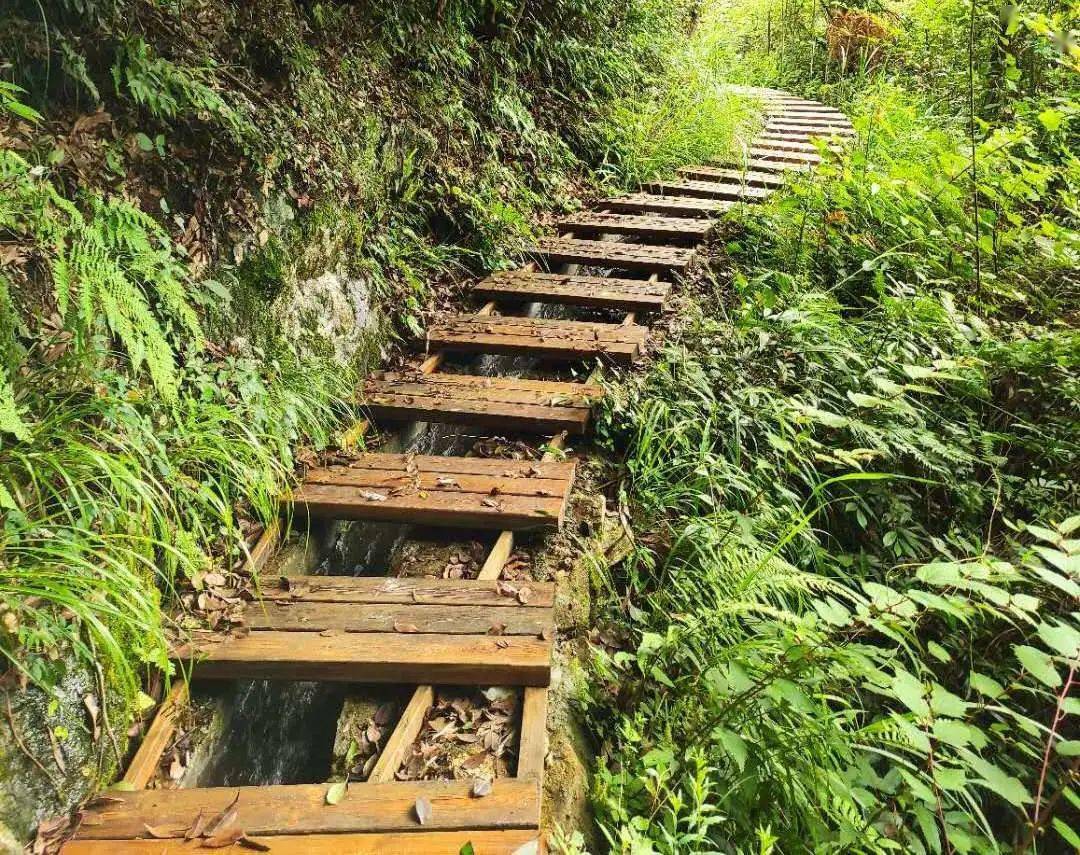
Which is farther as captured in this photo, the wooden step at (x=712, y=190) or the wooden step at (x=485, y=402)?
the wooden step at (x=712, y=190)

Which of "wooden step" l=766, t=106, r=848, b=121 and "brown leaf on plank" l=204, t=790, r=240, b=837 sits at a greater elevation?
"wooden step" l=766, t=106, r=848, b=121

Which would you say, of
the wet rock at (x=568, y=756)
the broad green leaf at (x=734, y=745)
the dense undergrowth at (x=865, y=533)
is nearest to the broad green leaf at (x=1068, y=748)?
the dense undergrowth at (x=865, y=533)

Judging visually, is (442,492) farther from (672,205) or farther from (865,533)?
(672,205)

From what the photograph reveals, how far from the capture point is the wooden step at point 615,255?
5203 mm

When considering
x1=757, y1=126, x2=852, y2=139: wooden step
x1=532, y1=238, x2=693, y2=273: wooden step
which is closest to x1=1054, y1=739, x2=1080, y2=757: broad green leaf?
x1=532, y1=238, x2=693, y2=273: wooden step

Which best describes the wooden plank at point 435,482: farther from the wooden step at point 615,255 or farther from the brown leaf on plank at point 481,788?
the wooden step at point 615,255

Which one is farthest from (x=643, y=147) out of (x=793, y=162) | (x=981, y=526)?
(x=981, y=526)

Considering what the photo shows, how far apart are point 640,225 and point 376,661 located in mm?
4735

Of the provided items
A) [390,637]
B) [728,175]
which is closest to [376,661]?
[390,637]

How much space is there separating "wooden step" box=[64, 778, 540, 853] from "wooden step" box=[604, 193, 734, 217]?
5481 millimetres

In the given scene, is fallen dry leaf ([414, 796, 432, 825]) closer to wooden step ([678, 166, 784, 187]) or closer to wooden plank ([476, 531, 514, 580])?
wooden plank ([476, 531, 514, 580])

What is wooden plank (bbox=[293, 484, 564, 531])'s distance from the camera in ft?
9.31

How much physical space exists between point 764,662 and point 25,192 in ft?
9.29

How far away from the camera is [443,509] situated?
2.88 metres
